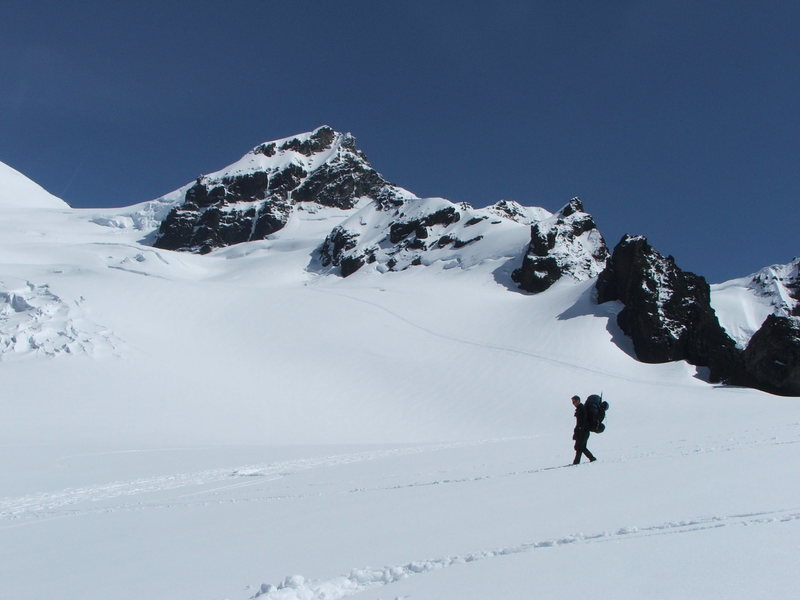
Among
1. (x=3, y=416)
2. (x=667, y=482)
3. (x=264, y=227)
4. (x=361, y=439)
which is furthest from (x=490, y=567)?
(x=264, y=227)

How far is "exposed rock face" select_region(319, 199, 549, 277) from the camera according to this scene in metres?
71.8

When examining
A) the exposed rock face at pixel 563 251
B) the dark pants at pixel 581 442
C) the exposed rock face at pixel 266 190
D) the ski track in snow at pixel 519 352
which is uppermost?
the exposed rock face at pixel 266 190

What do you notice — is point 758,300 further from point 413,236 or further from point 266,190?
point 266,190

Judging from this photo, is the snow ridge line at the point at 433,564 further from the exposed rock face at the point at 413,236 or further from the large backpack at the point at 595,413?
the exposed rock face at the point at 413,236

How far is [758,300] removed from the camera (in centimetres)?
5197

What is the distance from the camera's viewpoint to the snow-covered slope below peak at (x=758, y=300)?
1934 inches

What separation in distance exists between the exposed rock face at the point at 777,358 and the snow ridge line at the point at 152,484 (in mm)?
29479

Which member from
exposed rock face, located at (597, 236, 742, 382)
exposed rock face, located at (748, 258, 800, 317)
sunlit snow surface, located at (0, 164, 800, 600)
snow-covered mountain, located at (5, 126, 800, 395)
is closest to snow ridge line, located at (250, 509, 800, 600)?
sunlit snow surface, located at (0, 164, 800, 600)

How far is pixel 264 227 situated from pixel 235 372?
83.3 meters

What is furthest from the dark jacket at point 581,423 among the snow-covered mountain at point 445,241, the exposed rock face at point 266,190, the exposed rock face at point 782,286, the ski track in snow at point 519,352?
the exposed rock face at point 266,190

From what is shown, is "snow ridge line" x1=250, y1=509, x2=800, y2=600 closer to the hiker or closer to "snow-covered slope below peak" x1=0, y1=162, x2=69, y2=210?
the hiker

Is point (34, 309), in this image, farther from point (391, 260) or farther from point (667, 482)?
point (391, 260)

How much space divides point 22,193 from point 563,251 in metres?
131

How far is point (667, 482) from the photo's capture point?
22.7 ft
